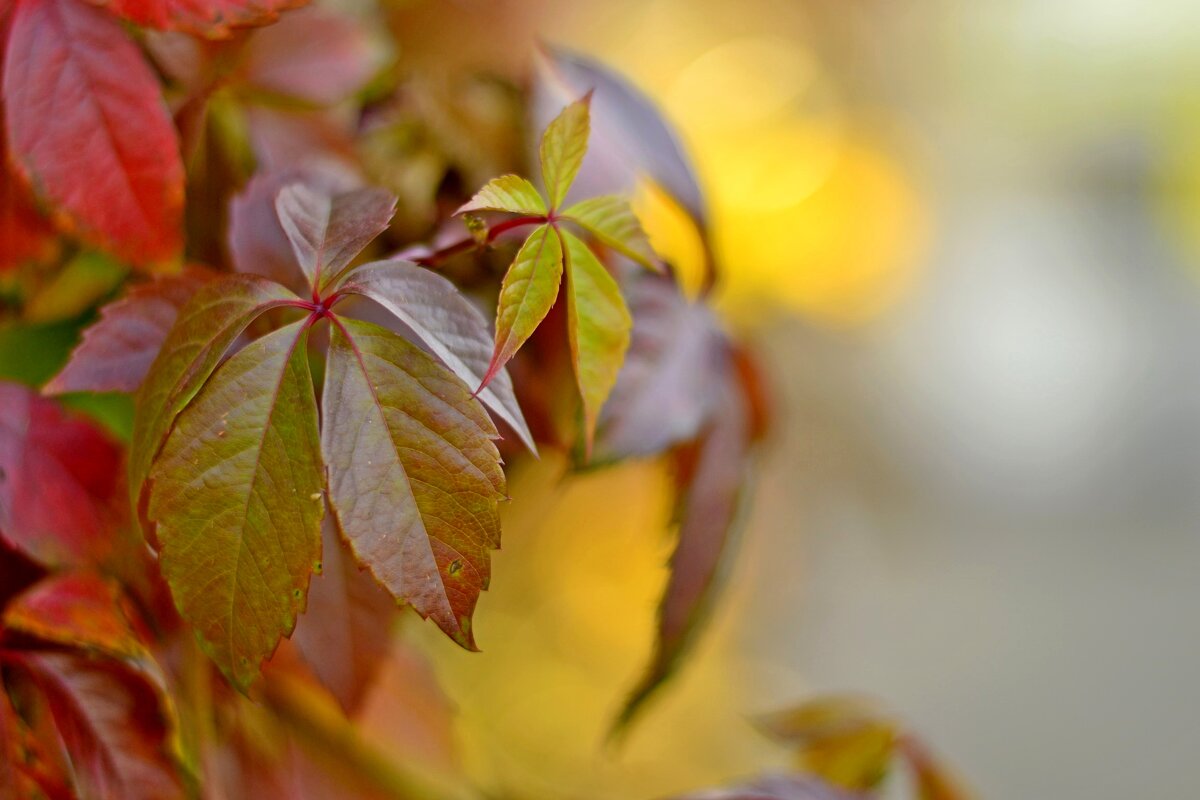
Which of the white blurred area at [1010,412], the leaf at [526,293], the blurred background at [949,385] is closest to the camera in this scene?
the leaf at [526,293]

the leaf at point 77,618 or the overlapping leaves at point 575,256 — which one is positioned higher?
the overlapping leaves at point 575,256

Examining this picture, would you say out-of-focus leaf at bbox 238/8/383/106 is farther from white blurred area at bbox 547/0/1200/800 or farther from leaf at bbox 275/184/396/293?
white blurred area at bbox 547/0/1200/800

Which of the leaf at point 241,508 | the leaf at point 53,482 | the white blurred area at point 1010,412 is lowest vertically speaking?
the white blurred area at point 1010,412

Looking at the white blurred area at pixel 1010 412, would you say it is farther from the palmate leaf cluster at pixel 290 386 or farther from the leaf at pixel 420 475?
the leaf at pixel 420 475

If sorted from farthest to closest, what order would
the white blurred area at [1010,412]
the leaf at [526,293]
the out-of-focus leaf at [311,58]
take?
the white blurred area at [1010,412]
the out-of-focus leaf at [311,58]
the leaf at [526,293]

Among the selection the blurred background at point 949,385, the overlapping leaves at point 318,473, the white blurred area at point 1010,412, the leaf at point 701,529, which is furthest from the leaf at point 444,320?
the white blurred area at point 1010,412

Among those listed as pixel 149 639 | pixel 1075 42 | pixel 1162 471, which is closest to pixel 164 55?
pixel 149 639

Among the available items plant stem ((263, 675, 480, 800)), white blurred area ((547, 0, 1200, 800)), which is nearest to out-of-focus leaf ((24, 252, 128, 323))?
plant stem ((263, 675, 480, 800))
